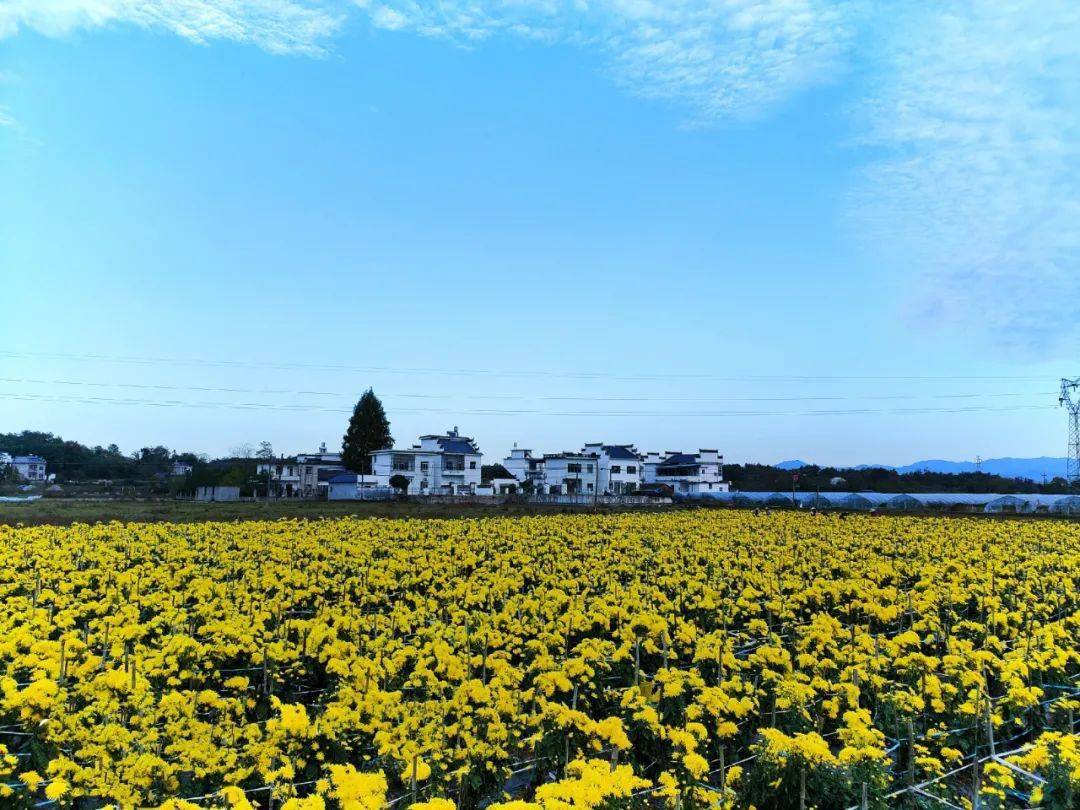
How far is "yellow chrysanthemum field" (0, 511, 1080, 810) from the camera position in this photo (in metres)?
6.07

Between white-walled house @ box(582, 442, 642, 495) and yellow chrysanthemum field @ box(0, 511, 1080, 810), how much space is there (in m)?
64.1

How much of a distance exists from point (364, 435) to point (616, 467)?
30.3 meters

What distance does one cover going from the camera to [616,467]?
83.6 m

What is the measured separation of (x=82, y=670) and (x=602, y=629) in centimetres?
758

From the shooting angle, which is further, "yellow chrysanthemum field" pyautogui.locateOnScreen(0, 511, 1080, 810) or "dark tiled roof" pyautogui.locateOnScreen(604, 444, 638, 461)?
"dark tiled roof" pyautogui.locateOnScreen(604, 444, 638, 461)

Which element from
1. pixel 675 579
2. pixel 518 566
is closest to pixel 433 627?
pixel 675 579

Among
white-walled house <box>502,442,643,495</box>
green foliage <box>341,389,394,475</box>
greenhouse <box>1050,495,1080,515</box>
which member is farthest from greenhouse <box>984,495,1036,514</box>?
green foliage <box>341,389,394,475</box>

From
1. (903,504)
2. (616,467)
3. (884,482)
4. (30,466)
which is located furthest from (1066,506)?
(30,466)

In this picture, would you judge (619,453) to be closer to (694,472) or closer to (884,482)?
(694,472)

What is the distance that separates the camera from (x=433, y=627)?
32.2 ft

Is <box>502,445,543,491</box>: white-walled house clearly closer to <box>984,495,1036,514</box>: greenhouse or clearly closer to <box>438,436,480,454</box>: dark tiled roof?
<box>438,436,480,454</box>: dark tiled roof

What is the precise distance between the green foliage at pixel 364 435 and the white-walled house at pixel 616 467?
24.6 metres

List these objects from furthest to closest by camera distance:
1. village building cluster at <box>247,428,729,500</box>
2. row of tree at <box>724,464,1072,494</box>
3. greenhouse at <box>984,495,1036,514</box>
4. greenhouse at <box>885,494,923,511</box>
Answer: row of tree at <box>724,464,1072,494</box>
village building cluster at <box>247,428,729,500</box>
greenhouse at <box>885,494,923,511</box>
greenhouse at <box>984,495,1036,514</box>

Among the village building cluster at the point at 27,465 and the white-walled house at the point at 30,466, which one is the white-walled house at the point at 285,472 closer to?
the village building cluster at the point at 27,465
